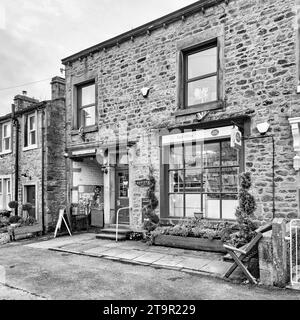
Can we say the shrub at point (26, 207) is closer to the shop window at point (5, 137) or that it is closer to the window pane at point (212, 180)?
the shop window at point (5, 137)

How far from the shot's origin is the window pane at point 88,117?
11464mm

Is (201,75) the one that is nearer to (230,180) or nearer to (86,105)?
(230,180)

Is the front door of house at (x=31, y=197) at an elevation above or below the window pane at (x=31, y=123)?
below

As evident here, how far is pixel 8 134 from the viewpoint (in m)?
15.0

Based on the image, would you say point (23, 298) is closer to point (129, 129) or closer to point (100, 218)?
point (129, 129)

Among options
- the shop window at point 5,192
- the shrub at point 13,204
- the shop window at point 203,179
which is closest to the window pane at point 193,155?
the shop window at point 203,179

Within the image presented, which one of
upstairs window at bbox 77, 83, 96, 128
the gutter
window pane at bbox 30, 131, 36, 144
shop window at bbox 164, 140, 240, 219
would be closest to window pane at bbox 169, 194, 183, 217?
shop window at bbox 164, 140, 240, 219

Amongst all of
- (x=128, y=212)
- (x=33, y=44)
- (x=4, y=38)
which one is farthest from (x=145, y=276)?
(x=33, y=44)

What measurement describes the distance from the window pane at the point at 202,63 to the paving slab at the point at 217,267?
5.33 meters

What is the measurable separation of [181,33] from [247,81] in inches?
110

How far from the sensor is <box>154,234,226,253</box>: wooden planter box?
7.46 metres

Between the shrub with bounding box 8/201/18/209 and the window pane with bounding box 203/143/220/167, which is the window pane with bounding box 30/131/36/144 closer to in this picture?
the shrub with bounding box 8/201/18/209

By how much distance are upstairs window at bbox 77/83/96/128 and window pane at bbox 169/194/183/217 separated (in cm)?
449

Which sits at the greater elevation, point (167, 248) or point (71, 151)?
point (71, 151)
